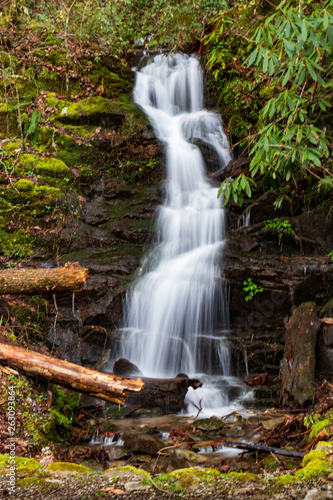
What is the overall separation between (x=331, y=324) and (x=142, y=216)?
4811 mm

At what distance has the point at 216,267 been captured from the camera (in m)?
7.25

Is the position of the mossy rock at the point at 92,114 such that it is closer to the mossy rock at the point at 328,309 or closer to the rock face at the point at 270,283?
the rock face at the point at 270,283

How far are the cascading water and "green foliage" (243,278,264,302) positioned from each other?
14.1 inches

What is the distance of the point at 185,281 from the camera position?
23.8 feet

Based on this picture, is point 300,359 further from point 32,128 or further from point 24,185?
point 32,128

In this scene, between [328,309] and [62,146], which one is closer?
[328,309]

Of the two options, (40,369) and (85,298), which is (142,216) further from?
(40,369)

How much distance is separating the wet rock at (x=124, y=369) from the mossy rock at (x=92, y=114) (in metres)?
6.91

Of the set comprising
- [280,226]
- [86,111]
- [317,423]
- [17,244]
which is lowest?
[317,423]

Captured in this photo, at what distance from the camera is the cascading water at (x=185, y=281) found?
626 centimetres

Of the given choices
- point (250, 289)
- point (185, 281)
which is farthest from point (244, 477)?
point (185, 281)

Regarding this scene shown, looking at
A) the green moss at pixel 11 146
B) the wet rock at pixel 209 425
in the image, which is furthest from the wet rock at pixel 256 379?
the green moss at pixel 11 146

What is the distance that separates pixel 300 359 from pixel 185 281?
2810 millimetres

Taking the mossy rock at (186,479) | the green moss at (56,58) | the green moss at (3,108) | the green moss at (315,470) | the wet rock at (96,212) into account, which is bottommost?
the mossy rock at (186,479)
